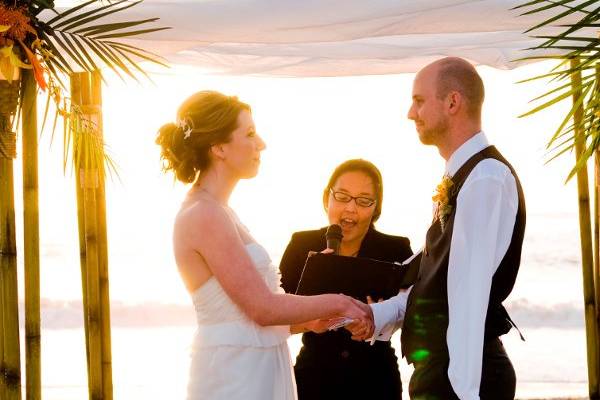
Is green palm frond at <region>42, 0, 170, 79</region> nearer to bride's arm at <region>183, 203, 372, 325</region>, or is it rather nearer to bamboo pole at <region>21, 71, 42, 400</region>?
bamboo pole at <region>21, 71, 42, 400</region>

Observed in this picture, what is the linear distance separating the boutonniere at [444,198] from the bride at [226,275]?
61 cm

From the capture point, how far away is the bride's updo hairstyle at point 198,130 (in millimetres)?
3588

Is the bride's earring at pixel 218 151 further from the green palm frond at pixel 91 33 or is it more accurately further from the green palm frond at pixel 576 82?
the green palm frond at pixel 576 82

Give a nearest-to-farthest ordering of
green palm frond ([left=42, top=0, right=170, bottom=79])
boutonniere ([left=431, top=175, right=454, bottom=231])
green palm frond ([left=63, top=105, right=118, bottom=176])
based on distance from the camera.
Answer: boutonniere ([left=431, top=175, right=454, bottom=231]) < green palm frond ([left=42, top=0, right=170, bottom=79]) < green palm frond ([left=63, top=105, right=118, bottom=176])

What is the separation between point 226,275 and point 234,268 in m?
0.04

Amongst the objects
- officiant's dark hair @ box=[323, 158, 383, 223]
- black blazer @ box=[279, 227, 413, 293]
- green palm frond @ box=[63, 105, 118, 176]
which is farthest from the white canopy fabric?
black blazer @ box=[279, 227, 413, 293]

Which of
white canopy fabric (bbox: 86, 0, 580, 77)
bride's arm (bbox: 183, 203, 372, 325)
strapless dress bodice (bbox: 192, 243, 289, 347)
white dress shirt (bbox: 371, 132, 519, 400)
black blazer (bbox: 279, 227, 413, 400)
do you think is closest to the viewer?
white dress shirt (bbox: 371, 132, 519, 400)

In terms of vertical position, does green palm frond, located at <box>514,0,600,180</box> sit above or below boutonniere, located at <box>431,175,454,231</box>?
above

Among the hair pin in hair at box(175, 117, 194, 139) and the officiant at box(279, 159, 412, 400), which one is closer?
the hair pin in hair at box(175, 117, 194, 139)

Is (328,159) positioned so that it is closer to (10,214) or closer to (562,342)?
(562,342)

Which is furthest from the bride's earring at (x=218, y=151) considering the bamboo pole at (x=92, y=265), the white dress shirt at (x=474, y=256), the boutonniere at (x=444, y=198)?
the bamboo pole at (x=92, y=265)

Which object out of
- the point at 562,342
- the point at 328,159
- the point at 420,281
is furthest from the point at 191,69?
the point at 328,159

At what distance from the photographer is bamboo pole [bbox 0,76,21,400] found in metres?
3.91

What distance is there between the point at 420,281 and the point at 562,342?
1405cm
